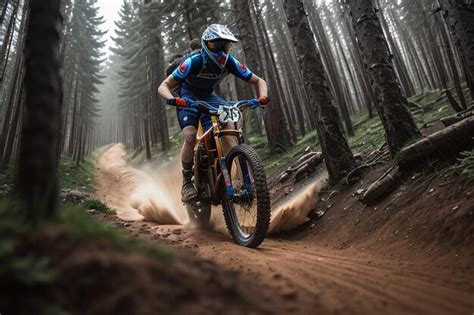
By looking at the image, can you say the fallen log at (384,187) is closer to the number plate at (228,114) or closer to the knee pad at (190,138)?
the number plate at (228,114)

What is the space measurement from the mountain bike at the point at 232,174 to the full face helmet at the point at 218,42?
745 mm

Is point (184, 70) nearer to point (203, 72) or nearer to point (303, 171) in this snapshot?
point (203, 72)

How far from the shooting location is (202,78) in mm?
5160

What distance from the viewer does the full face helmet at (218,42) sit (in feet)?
15.3

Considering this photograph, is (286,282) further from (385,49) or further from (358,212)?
→ (385,49)

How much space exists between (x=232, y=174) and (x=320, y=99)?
3293 millimetres

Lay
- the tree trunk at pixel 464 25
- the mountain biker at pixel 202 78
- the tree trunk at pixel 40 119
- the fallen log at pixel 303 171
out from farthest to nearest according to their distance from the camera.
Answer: the fallen log at pixel 303 171, the tree trunk at pixel 464 25, the mountain biker at pixel 202 78, the tree trunk at pixel 40 119

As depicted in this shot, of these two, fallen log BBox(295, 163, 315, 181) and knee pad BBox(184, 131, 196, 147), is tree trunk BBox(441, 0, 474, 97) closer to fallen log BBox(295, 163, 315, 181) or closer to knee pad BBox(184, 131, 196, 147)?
fallen log BBox(295, 163, 315, 181)

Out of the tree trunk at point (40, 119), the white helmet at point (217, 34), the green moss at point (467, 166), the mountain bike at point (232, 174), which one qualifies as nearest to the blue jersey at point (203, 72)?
the white helmet at point (217, 34)

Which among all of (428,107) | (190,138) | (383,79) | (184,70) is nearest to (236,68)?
(184,70)

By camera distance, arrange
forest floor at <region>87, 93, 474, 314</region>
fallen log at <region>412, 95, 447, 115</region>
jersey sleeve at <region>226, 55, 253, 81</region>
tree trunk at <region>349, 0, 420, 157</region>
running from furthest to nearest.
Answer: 1. fallen log at <region>412, 95, 447, 115</region>
2. tree trunk at <region>349, 0, 420, 157</region>
3. jersey sleeve at <region>226, 55, 253, 81</region>
4. forest floor at <region>87, 93, 474, 314</region>

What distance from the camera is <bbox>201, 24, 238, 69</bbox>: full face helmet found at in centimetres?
466

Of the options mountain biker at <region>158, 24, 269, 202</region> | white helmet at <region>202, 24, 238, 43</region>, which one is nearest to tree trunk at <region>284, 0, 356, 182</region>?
mountain biker at <region>158, 24, 269, 202</region>

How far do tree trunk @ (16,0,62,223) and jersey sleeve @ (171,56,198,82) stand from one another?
301 cm
